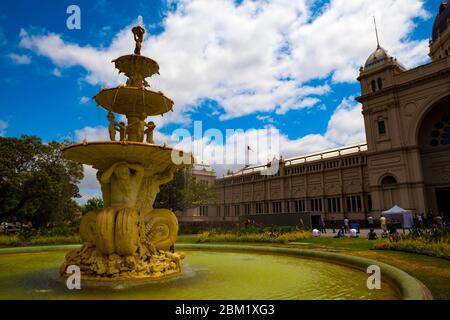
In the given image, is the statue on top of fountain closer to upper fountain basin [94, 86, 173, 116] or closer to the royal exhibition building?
upper fountain basin [94, 86, 173, 116]

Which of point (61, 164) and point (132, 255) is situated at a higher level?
point (61, 164)

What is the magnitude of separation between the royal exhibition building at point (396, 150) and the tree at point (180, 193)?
1790cm

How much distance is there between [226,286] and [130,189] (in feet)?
13.1

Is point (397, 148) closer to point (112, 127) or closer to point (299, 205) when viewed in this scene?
point (299, 205)

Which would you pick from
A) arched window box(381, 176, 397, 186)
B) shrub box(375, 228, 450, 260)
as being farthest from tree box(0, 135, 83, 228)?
arched window box(381, 176, 397, 186)

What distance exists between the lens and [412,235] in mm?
13156

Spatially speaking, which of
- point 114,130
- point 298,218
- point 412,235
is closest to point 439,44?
point 298,218

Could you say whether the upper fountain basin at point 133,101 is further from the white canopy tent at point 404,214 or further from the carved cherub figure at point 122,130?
the white canopy tent at point 404,214

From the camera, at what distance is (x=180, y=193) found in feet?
116

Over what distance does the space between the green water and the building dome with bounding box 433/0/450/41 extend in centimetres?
4181

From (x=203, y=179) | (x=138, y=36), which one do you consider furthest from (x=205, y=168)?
(x=138, y=36)

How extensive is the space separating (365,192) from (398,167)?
708cm

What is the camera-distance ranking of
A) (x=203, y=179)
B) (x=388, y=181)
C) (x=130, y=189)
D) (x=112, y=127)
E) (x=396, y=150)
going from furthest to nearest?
1. (x=203, y=179)
2. (x=388, y=181)
3. (x=396, y=150)
4. (x=112, y=127)
5. (x=130, y=189)
